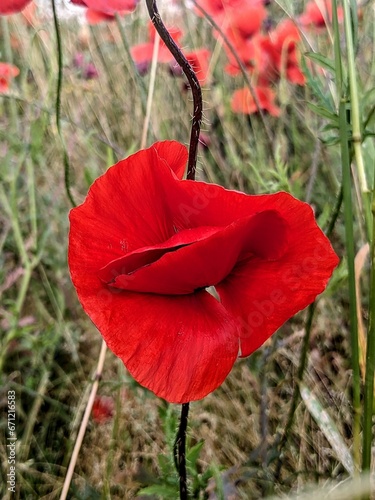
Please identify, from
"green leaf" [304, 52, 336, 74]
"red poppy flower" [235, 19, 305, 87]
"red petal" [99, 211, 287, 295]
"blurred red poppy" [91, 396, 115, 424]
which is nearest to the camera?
"red petal" [99, 211, 287, 295]

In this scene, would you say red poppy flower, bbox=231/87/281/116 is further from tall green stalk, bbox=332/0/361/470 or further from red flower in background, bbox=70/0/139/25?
tall green stalk, bbox=332/0/361/470

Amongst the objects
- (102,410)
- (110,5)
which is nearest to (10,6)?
(110,5)

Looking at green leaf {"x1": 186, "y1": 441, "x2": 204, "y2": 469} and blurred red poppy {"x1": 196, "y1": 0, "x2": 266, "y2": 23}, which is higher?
blurred red poppy {"x1": 196, "y1": 0, "x2": 266, "y2": 23}

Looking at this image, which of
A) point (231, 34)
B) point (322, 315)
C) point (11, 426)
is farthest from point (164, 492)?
point (231, 34)

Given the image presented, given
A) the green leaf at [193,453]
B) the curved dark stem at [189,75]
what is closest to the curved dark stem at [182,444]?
the green leaf at [193,453]

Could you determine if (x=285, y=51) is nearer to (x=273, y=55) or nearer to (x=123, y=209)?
(x=273, y=55)

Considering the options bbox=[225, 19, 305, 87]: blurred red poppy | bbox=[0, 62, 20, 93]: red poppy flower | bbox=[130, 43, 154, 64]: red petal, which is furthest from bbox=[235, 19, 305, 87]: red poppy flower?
bbox=[0, 62, 20, 93]: red poppy flower

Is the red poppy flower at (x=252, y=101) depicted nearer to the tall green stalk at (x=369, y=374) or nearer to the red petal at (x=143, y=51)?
the red petal at (x=143, y=51)
